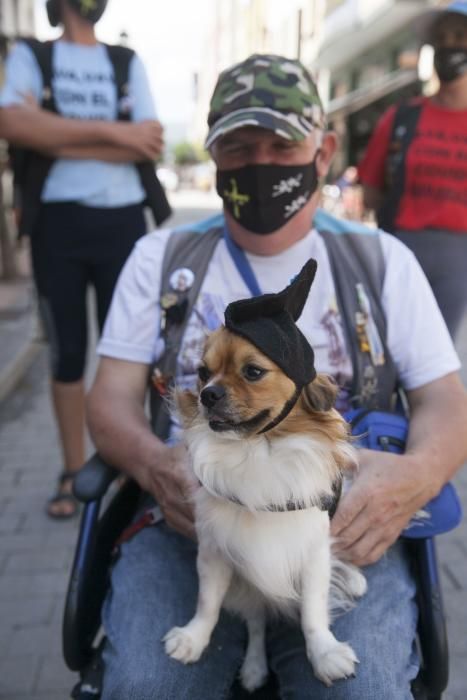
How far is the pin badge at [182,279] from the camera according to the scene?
6.44 feet

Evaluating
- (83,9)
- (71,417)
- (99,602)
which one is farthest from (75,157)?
(99,602)

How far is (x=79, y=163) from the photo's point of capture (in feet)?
9.97

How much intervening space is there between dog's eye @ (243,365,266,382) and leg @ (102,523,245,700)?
2.26ft

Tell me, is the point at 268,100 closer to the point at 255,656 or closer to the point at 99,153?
the point at 99,153

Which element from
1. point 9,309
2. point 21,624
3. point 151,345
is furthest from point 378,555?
point 9,309

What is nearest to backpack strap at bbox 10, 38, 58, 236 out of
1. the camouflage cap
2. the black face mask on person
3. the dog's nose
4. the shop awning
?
the black face mask on person

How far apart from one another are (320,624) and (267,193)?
1.16m

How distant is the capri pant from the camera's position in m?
3.04

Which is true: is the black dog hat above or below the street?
above

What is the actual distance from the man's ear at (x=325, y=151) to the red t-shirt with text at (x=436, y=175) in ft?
4.24

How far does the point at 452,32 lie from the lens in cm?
335

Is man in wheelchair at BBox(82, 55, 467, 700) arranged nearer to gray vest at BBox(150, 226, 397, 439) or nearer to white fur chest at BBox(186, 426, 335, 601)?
gray vest at BBox(150, 226, 397, 439)

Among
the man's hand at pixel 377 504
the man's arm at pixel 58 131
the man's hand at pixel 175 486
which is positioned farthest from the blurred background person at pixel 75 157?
the man's hand at pixel 377 504

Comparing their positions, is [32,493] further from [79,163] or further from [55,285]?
[79,163]
